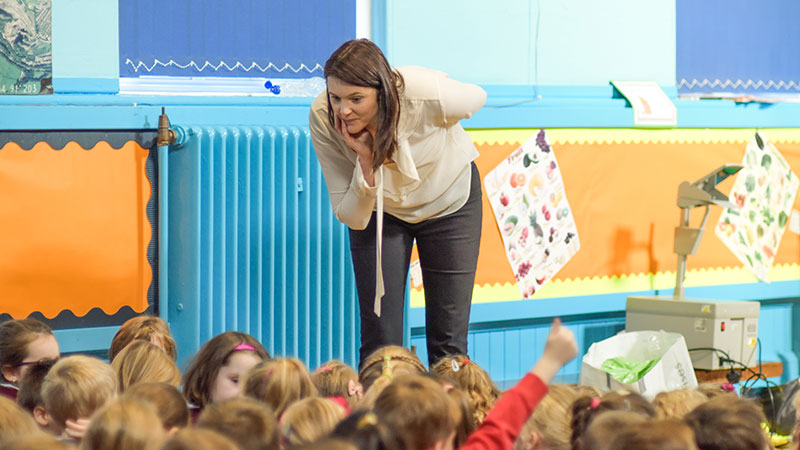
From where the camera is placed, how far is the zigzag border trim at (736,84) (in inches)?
183

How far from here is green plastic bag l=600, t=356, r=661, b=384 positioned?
3.59 meters

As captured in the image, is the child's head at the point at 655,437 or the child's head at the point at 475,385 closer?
the child's head at the point at 655,437

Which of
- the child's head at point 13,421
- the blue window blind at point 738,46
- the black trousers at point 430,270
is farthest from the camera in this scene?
the blue window blind at point 738,46

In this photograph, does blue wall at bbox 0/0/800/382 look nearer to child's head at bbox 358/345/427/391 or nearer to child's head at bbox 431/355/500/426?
child's head at bbox 358/345/427/391

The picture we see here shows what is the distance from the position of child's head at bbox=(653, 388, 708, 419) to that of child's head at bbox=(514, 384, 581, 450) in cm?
19

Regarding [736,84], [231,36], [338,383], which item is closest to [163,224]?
[231,36]

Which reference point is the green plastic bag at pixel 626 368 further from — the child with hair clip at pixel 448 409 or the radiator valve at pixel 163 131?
the child with hair clip at pixel 448 409

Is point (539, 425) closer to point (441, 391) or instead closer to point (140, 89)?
point (441, 391)

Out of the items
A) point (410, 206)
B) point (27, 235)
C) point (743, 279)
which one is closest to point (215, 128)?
point (27, 235)

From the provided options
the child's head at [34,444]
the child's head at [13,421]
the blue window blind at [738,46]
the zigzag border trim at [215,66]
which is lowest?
the child's head at [13,421]

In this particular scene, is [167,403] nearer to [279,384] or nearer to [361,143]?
[279,384]

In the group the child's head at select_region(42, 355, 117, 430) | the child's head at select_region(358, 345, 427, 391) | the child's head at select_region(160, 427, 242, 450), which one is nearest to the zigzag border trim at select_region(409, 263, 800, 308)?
the child's head at select_region(358, 345, 427, 391)

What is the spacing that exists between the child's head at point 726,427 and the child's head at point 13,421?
1122 millimetres

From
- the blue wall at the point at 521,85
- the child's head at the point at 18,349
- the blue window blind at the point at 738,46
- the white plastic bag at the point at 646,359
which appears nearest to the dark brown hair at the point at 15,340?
the child's head at the point at 18,349
